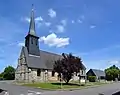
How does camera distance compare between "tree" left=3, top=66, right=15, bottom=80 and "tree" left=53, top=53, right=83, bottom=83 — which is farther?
"tree" left=3, top=66, right=15, bottom=80

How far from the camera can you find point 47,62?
52219mm

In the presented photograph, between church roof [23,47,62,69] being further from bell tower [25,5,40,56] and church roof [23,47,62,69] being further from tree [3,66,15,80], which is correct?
tree [3,66,15,80]

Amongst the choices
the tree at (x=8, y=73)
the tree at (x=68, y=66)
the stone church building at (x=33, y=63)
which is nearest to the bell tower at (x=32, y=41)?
the stone church building at (x=33, y=63)

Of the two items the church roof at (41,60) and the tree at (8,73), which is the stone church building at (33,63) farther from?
the tree at (8,73)

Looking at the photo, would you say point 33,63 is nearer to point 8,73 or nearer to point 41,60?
point 41,60

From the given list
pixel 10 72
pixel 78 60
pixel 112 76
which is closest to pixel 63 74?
pixel 78 60

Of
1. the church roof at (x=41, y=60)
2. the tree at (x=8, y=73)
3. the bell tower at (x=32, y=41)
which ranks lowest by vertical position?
the tree at (x=8, y=73)

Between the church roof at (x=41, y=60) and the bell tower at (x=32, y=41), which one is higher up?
the bell tower at (x=32, y=41)

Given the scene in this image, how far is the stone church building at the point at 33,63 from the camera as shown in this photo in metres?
46.2

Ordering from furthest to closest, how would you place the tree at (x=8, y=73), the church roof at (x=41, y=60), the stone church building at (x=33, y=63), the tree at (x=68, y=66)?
1. the tree at (x=8, y=73)
2. the church roof at (x=41, y=60)
3. the stone church building at (x=33, y=63)
4. the tree at (x=68, y=66)

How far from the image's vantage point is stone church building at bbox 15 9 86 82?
46.2m

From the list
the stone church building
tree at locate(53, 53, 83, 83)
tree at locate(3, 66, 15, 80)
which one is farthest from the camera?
tree at locate(3, 66, 15, 80)

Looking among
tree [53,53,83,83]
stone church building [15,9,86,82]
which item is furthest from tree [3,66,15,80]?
tree [53,53,83,83]

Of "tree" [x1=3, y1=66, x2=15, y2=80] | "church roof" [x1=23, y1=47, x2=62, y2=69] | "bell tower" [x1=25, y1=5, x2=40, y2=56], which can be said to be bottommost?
"tree" [x1=3, y1=66, x2=15, y2=80]
